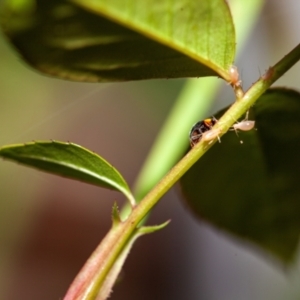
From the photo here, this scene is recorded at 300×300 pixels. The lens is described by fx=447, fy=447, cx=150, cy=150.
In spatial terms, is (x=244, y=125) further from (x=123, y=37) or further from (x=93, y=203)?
(x=93, y=203)

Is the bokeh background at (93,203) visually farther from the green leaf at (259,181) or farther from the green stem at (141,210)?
the green stem at (141,210)

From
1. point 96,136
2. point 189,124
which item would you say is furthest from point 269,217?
point 96,136

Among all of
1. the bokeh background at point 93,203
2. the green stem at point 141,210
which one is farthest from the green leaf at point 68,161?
the bokeh background at point 93,203

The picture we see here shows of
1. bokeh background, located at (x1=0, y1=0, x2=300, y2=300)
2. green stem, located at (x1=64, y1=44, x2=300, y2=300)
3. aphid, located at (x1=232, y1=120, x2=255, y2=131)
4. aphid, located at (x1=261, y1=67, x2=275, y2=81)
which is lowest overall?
green stem, located at (x1=64, y1=44, x2=300, y2=300)

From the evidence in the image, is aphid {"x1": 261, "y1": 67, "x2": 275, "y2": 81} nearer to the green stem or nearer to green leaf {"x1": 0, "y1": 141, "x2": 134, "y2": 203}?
the green stem

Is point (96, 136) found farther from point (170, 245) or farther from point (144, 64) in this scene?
point (144, 64)

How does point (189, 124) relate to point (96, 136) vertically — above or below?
below

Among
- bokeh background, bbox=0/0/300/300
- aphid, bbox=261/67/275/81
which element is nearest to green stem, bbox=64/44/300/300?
aphid, bbox=261/67/275/81
